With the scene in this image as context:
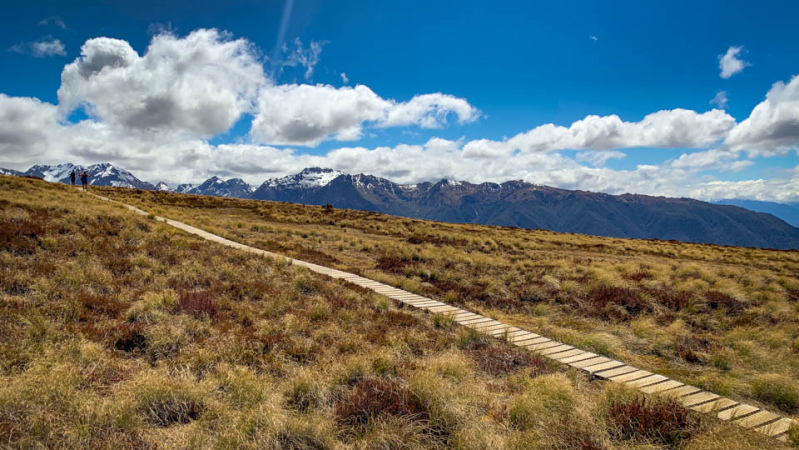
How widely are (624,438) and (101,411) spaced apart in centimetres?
623

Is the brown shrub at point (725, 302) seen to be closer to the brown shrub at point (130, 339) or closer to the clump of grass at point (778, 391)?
the clump of grass at point (778, 391)

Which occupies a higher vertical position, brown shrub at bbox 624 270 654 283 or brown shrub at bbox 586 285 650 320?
brown shrub at bbox 624 270 654 283

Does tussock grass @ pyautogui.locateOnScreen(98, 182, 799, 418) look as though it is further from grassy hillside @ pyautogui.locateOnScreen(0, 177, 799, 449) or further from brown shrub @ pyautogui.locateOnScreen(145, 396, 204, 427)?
brown shrub @ pyautogui.locateOnScreen(145, 396, 204, 427)

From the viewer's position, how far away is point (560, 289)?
15.1 meters

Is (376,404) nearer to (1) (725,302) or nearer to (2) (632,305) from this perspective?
(2) (632,305)

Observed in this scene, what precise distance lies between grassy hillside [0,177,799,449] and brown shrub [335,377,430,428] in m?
0.02

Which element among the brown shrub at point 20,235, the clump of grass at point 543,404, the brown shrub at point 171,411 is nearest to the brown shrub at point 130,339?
the brown shrub at point 171,411

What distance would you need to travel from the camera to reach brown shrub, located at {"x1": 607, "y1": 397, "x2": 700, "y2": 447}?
14.9 feet

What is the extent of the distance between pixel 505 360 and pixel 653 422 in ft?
8.77

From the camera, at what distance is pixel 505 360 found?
7117 mm

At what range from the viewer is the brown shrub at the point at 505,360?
6.75 meters

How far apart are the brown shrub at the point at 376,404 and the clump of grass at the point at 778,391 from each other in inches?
251

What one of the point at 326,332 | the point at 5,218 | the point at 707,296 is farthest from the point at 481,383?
the point at 5,218

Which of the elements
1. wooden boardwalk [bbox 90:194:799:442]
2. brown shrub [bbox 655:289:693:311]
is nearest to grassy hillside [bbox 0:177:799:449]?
brown shrub [bbox 655:289:693:311]
